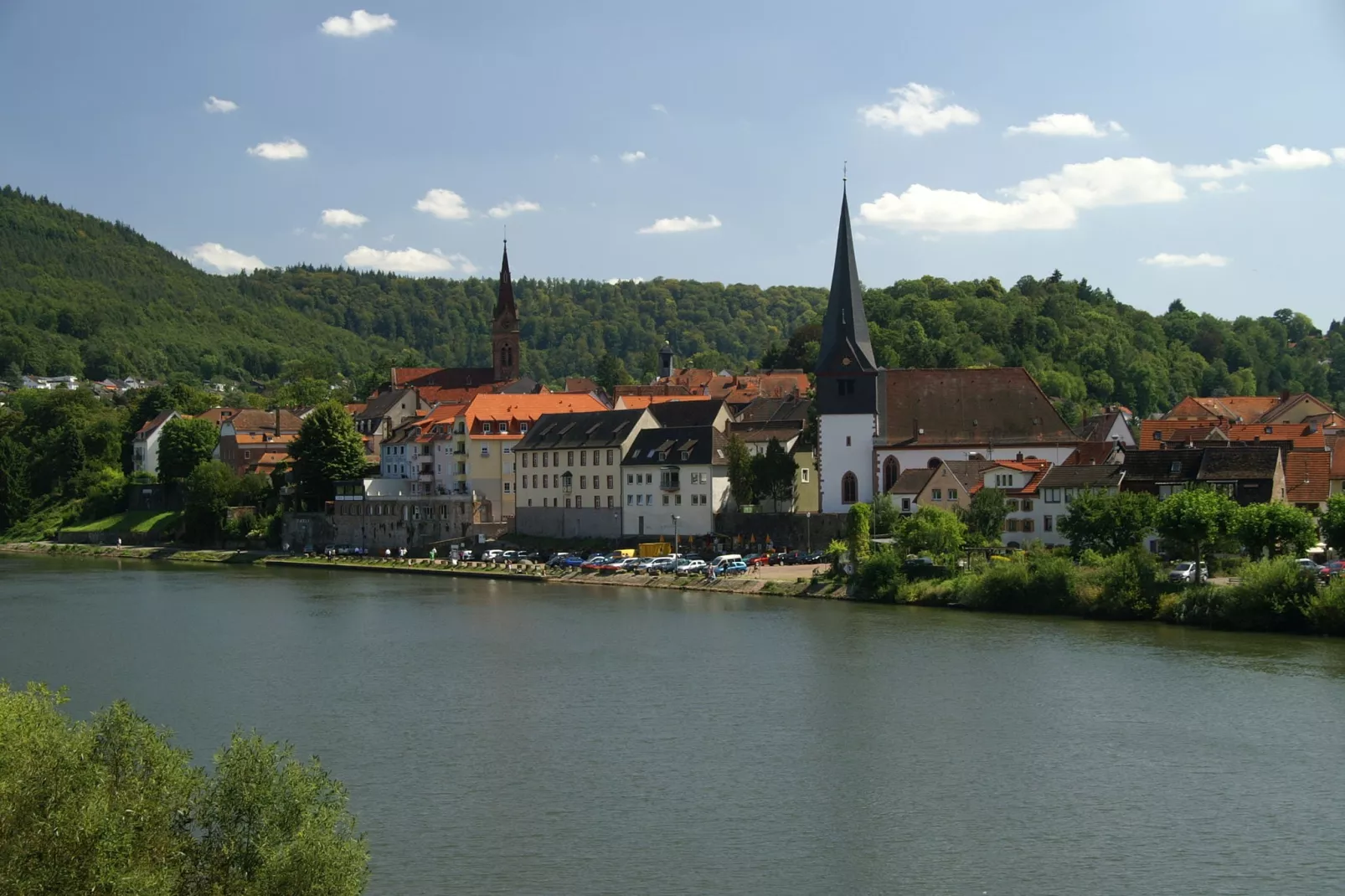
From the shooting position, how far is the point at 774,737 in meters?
30.0

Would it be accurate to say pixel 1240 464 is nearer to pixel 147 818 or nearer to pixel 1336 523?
pixel 1336 523

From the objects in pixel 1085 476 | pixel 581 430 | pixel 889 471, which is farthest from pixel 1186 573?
pixel 581 430

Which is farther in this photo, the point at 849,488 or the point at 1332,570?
the point at 849,488

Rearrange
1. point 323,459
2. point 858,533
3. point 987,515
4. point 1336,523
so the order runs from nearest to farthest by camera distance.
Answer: point 1336,523 → point 858,533 → point 987,515 → point 323,459

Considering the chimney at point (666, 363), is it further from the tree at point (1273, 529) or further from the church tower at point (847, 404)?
the tree at point (1273, 529)

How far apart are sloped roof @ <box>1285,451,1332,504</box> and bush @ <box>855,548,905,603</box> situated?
48.7 ft

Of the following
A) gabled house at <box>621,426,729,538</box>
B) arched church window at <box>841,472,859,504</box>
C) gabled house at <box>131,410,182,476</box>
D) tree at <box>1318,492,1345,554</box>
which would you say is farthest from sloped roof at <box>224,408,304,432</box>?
tree at <box>1318,492,1345,554</box>

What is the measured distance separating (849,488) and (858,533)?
11.2m

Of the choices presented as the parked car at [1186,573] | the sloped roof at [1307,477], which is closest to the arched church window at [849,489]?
the sloped roof at [1307,477]

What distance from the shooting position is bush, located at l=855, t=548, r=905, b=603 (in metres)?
50.1

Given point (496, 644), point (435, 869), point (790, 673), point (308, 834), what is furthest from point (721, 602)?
point (308, 834)

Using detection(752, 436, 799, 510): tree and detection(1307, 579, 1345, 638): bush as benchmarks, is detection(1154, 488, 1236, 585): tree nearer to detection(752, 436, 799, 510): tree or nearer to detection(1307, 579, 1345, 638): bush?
detection(1307, 579, 1345, 638): bush

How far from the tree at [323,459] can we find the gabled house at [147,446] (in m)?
21.3

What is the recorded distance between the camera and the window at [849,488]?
6309 cm
